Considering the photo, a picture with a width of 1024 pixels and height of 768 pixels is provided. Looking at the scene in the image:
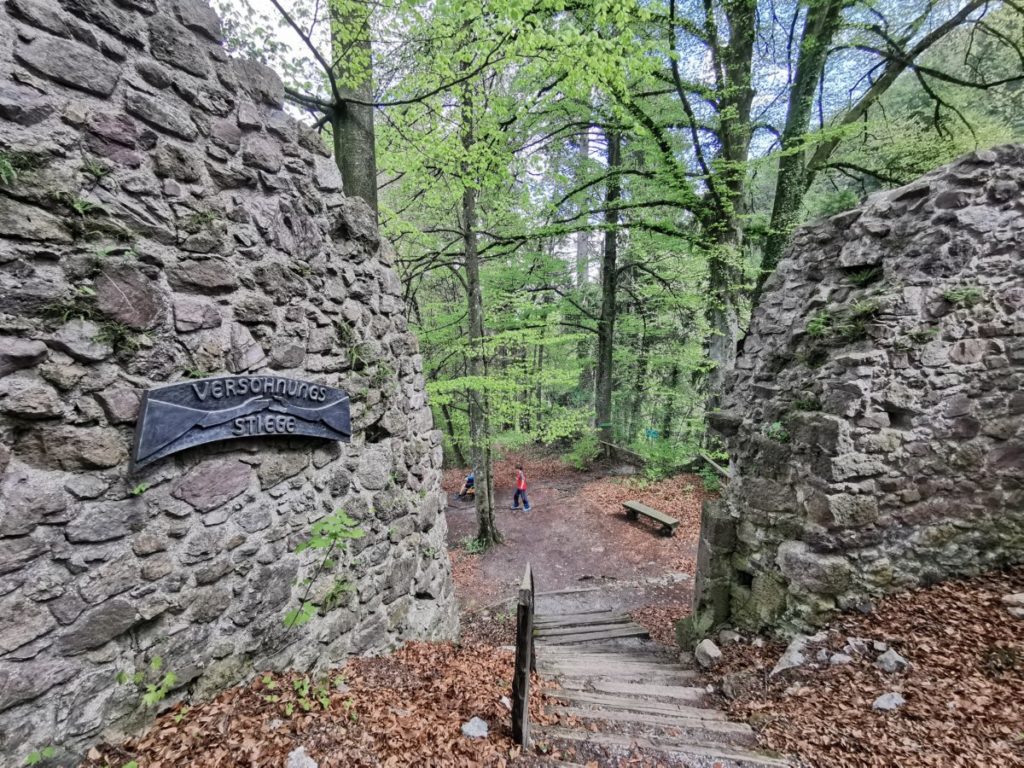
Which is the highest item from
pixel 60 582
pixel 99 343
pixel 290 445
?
pixel 99 343

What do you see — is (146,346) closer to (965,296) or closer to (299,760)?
(299,760)

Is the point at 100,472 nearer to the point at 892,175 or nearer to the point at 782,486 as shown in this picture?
the point at 782,486

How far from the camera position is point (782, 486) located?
4.41 meters

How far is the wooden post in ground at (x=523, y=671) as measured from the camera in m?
2.74

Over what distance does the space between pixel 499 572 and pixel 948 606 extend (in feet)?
22.5

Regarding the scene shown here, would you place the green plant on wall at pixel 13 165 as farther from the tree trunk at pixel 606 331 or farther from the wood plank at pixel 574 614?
the tree trunk at pixel 606 331

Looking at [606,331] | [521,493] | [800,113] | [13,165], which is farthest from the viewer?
[606,331]

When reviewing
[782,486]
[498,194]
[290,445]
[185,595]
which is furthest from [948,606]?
[498,194]

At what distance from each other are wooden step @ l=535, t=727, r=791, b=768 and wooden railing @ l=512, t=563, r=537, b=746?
196 mm

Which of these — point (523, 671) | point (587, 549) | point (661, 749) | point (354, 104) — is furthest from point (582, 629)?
point (354, 104)

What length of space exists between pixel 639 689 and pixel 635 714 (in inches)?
27.7

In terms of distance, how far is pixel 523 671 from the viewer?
9.27 ft

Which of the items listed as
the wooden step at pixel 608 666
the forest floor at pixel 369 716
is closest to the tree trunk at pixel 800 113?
the wooden step at pixel 608 666

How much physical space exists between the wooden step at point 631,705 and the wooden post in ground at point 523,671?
1004 mm
